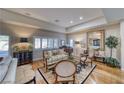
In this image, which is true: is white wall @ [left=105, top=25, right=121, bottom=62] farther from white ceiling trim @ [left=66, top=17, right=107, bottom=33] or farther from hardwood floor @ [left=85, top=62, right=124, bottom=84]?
hardwood floor @ [left=85, top=62, right=124, bottom=84]

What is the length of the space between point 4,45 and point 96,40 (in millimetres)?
5909

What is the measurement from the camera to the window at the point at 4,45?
192 inches

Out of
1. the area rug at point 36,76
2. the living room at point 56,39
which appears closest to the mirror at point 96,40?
the living room at point 56,39

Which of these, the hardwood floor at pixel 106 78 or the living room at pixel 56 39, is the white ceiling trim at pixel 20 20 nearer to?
the living room at pixel 56 39

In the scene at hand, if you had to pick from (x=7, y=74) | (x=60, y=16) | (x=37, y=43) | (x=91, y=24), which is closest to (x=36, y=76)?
(x=7, y=74)

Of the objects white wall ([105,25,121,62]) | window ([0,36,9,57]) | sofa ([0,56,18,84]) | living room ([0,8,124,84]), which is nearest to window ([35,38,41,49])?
living room ([0,8,124,84])

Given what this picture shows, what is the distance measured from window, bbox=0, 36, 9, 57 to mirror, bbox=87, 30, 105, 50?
18.4 ft

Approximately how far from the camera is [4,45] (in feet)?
16.3

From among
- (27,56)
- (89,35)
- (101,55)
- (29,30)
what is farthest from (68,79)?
(89,35)

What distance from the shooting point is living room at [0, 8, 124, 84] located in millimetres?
4157

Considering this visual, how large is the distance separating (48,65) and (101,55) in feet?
12.2

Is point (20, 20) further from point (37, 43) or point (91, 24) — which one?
point (91, 24)

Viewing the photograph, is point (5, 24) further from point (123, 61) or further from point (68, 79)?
point (123, 61)

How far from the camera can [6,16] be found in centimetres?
429
